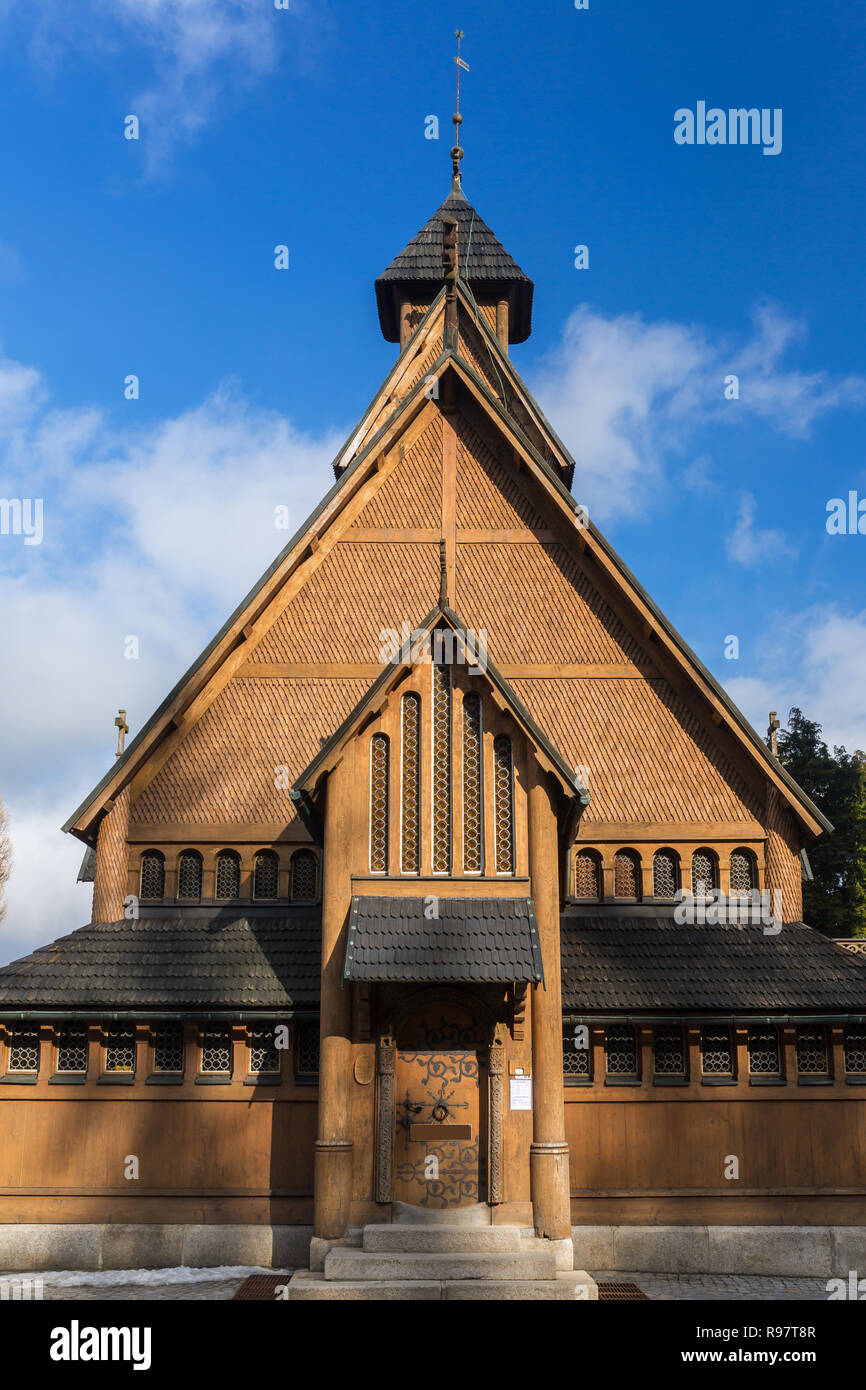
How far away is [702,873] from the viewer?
16031 millimetres

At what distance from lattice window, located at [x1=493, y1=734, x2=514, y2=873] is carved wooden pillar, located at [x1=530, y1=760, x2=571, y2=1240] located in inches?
10.3

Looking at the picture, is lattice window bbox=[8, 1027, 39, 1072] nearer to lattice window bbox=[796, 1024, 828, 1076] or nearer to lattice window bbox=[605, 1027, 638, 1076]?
lattice window bbox=[605, 1027, 638, 1076]

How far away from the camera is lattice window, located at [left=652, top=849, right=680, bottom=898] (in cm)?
1595

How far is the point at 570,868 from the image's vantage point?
51.8ft

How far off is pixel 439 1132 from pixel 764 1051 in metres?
4.72

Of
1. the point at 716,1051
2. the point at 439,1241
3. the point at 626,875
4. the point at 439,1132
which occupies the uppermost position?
the point at 626,875

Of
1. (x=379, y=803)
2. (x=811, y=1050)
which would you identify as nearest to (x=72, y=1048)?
(x=379, y=803)

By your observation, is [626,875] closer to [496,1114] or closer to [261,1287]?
[496,1114]

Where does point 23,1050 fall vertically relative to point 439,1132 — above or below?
above

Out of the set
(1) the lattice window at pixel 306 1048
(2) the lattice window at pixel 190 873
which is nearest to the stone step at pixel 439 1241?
(1) the lattice window at pixel 306 1048

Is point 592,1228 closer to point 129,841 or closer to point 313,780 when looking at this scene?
point 313,780

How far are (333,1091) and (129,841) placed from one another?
16.9 ft

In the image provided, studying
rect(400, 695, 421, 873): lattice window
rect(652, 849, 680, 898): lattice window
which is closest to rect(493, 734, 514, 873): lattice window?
rect(400, 695, 421, 873): lattice window
